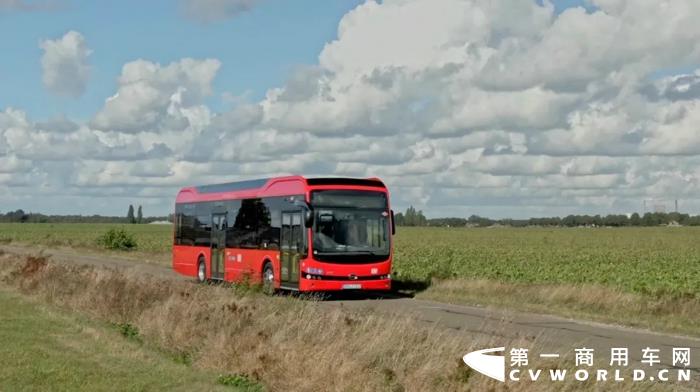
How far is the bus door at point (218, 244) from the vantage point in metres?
31.1

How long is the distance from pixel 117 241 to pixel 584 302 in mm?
48976

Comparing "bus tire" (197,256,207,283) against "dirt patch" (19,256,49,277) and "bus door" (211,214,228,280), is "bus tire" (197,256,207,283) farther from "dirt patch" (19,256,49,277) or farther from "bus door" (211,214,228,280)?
"dirt patch" (19,256,49,277)

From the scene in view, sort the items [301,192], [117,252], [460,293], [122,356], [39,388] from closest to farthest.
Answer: [39,388] → [122,356] → [301,192] → [460,293] → [117,252]

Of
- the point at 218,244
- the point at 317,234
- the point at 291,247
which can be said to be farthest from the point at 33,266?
the point at 317,234

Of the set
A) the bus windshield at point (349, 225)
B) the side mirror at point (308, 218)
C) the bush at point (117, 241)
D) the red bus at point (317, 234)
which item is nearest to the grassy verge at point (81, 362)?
the red bus at point (317, 234)

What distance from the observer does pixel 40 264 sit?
2944 cm

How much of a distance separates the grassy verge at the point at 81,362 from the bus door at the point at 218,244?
40.0ft

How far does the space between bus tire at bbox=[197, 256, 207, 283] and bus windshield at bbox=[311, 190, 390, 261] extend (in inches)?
334

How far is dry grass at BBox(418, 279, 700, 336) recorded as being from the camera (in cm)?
2108

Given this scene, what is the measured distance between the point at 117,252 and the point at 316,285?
1608 inches

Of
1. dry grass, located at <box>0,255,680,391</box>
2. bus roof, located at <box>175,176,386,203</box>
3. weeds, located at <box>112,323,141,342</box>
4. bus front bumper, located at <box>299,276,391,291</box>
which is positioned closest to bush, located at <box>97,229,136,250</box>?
bus roof, located at <box>175,176,386,203</box>

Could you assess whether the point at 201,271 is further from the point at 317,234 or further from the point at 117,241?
the point at 117,241

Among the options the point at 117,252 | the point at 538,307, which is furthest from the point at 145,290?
the point at 117,252

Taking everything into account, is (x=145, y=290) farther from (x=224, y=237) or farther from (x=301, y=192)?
(x=224, y=237)
